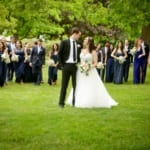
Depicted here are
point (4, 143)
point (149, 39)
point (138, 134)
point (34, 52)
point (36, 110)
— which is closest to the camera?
point (4, 143)

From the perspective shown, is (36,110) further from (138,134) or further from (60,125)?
(138,134)

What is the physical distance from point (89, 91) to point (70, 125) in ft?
12.1

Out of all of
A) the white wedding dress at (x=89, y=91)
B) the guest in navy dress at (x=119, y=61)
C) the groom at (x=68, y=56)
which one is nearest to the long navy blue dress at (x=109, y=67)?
the guest in navy dress at (x=119, y=61)

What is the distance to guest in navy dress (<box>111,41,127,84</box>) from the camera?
2664cm

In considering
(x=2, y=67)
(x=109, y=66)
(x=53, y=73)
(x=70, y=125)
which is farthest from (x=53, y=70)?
(x=70, y=125)

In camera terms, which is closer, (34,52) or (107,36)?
(34,52)

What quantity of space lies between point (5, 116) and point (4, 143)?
3633mm

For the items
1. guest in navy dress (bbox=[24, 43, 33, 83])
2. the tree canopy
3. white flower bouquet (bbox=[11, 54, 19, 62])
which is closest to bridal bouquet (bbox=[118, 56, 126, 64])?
guest in navy dress (bbox=[24, 43, 33, 83])

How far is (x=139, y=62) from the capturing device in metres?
26.9

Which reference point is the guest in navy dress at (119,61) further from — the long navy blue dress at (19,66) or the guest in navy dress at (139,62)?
the long navy blue dress at (19,66)

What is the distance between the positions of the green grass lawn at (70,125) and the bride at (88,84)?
1.37 ft

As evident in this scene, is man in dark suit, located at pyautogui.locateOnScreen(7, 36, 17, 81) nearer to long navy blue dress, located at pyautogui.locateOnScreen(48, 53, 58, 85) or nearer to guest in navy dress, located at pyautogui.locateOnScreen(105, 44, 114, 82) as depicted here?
long navy blue dress, located at pyautogui.locateOnScreen(48, 53, 58, 85)

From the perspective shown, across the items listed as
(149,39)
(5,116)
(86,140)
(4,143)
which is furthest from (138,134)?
(149,39)

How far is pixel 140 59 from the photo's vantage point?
87.8ft
